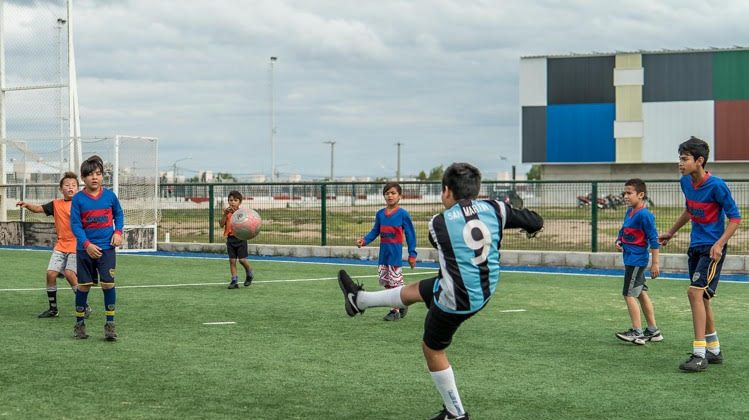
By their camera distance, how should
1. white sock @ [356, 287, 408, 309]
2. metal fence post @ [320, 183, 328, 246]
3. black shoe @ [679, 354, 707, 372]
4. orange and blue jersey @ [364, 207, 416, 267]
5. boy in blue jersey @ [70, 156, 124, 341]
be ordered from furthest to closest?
metal fence post @ [320, 183, 328, 246] < orange and blue jersey @ [364, 207, 416, 267] < boy in blue jersey @ [70, 156, 124, 341] < black shoe @ [679, 354, 707, 372] < white sock @ [356, 287, 408, 309]

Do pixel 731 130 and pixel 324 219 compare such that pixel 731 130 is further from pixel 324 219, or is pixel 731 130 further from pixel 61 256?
pixel 61 256

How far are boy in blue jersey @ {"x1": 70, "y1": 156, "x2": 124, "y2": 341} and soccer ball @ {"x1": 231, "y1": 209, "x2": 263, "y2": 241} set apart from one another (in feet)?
17.8

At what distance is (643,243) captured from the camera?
32.3 ft

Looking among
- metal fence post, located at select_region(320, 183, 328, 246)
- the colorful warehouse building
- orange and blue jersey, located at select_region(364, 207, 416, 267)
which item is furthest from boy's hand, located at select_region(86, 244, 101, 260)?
the colorful warehouse building

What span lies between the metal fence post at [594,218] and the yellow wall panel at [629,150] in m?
Result: 41.5

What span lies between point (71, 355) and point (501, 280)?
9.49 m

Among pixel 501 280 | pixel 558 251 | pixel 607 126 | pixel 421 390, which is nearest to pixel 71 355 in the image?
pixel 421 390

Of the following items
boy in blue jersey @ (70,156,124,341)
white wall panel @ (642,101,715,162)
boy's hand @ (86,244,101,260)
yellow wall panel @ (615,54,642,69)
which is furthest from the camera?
yellow wall panel @ (615,54,642,69)

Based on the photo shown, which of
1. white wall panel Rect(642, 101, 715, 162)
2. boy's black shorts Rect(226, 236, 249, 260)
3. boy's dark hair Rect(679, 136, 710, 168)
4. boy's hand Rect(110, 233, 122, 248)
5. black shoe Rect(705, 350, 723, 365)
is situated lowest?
black shoe Rect(705, 350, 723, 365)

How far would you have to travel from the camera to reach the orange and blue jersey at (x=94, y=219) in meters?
9.61

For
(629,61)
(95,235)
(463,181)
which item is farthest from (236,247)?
(629,61)

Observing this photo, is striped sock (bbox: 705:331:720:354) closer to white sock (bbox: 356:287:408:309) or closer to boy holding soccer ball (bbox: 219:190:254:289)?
white sock (bbox: 356:287:408:309)

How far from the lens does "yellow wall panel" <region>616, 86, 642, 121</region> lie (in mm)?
60625

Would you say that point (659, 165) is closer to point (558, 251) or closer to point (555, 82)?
point (555, 82)
